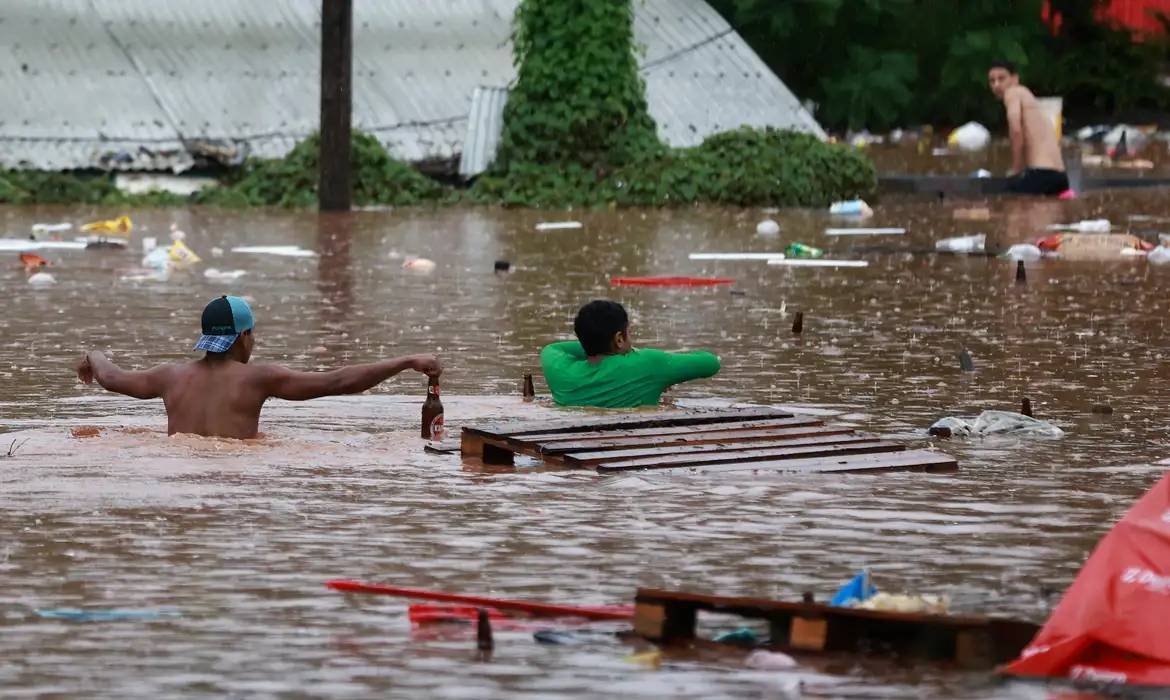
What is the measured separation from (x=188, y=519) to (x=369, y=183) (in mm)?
17621

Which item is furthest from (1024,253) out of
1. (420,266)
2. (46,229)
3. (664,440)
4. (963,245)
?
(664,440)

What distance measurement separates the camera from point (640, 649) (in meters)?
6.00

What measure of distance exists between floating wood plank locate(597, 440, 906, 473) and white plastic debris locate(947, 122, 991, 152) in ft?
78.5

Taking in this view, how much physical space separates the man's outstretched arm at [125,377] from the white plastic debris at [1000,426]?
319cm

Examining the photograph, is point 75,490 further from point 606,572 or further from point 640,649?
point 640,649

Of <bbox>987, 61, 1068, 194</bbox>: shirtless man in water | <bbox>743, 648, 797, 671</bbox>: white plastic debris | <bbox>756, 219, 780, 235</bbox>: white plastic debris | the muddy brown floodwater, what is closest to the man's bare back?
<bbox>987, 61, 1068, 194</bbox>: shirtless man in water

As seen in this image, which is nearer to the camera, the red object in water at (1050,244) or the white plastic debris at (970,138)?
the red object in water at (1050,244)

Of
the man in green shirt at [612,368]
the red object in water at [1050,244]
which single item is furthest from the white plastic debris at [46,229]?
the man in green shirt at [612,368]

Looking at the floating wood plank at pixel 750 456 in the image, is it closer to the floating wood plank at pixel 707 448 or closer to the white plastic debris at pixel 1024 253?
the floating wood plank at pixel 707 448

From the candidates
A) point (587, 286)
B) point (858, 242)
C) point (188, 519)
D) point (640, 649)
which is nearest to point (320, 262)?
point (587, 286)

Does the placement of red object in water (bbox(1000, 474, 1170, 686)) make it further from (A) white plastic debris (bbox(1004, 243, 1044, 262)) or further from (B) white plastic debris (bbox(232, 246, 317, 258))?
(B) white plastic debris (bbox(232, 246, 317, 258))

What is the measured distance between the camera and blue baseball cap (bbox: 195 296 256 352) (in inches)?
366

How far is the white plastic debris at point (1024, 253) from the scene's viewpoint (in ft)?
59.8

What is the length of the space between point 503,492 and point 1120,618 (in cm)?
323
